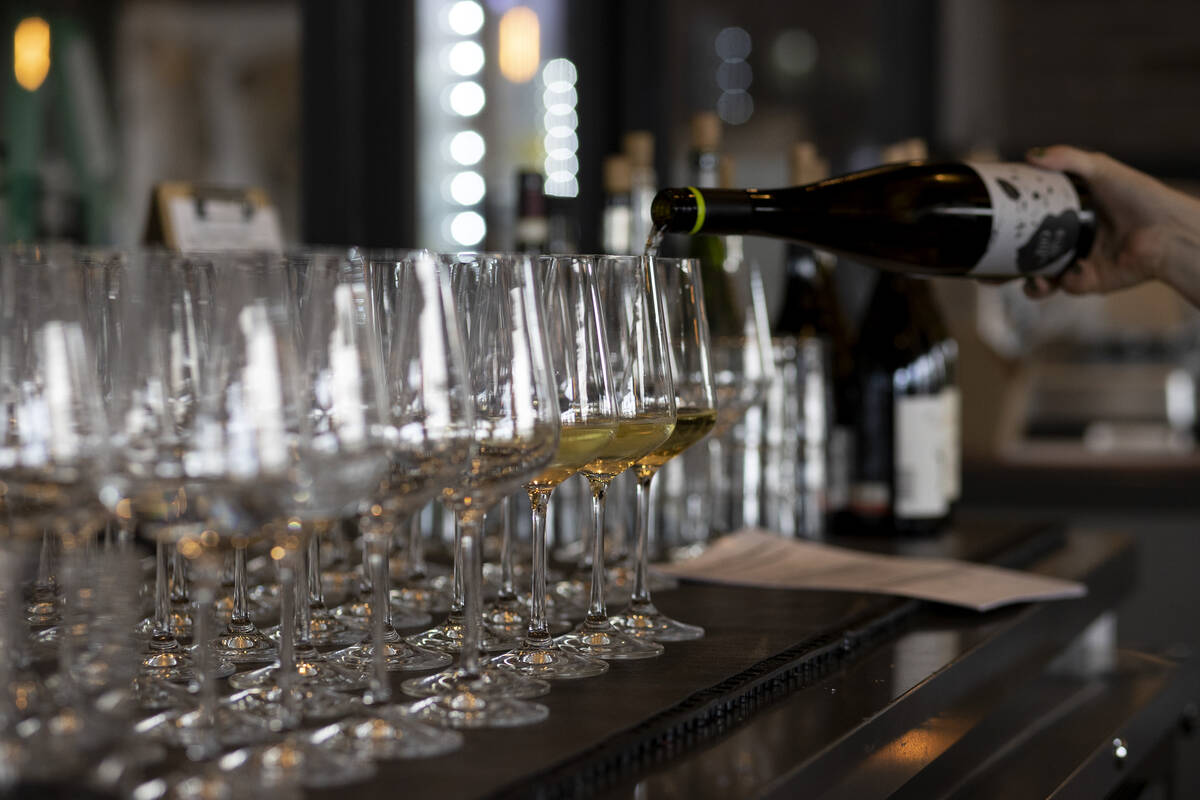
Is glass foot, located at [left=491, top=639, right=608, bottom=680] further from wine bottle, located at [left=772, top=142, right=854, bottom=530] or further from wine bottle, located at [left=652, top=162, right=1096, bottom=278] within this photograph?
wine bottle, located at [left=772, top=142, right=854, bottom=530]

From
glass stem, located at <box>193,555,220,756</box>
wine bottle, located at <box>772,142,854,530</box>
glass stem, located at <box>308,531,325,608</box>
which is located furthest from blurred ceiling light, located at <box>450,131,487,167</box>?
glass stem, located at <box>193,555,220,756</box>

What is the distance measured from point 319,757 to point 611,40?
3193mm

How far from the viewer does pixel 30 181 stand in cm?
282

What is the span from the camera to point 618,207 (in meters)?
1.56

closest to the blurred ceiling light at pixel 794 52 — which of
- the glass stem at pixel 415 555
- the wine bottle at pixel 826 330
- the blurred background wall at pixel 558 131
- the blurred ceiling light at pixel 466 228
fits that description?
the blurred background wall at pixel 558 131

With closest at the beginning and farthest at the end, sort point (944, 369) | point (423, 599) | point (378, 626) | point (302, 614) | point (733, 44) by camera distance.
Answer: point (378, 626), point (302, 614), point (423, 599), point (944, 369), point (733, 44)

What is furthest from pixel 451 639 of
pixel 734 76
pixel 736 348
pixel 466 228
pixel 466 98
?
pixel 734 76

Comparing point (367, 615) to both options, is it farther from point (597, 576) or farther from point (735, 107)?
point (735, 107)

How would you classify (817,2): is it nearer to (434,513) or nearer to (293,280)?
(434,513)

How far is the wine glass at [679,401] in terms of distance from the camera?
1.03m

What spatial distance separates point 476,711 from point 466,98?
2.77 metres

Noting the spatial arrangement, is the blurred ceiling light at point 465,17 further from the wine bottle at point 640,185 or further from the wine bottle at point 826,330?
the wine bottle at point 640,185

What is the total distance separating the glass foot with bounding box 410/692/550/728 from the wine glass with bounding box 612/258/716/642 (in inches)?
9.1

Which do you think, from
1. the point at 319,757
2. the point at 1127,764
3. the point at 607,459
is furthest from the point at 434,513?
the point at 319,757
